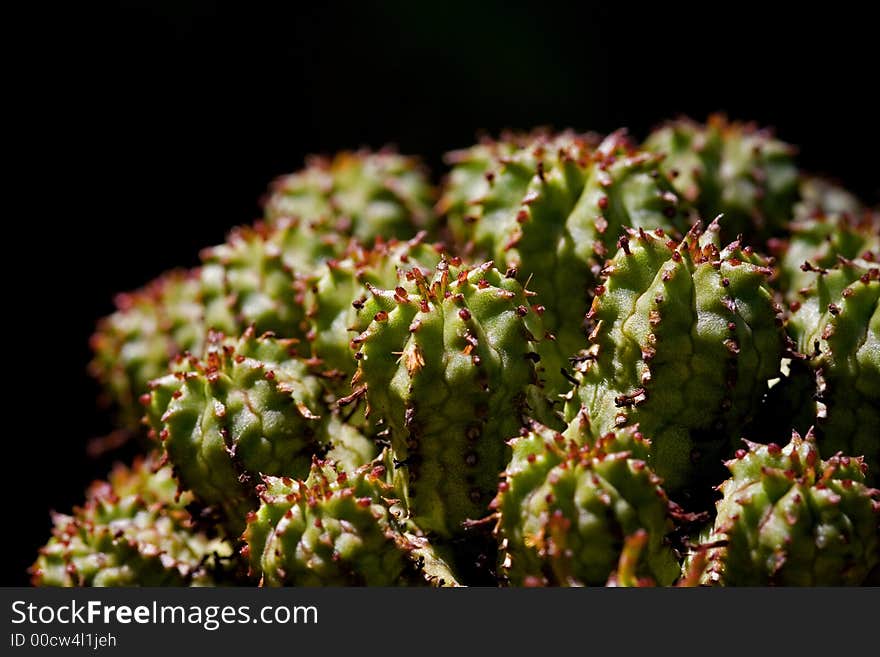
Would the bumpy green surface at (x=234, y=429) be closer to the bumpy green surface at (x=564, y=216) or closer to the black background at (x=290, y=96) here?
the bumpy green surface at (x=564, y=216)

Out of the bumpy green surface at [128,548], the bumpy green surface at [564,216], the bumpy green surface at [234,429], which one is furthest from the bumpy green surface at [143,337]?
the bumpy green surface at [564,216]

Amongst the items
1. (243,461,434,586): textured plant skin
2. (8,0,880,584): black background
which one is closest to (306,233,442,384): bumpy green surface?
(243,461,434,586): textured plant skin

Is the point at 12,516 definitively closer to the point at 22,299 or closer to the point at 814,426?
the point at 22,299

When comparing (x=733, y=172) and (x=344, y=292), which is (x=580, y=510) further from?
(x=733, y=172)

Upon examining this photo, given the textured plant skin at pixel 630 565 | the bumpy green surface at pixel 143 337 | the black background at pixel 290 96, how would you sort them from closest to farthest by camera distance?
1. the textured plant skin at pixel 630 565
2. the bumpy green surface at pixel 143 337
3. the black background at pixel 290 96

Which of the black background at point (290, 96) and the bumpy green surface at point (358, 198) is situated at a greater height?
the black background at point (290, 96)
